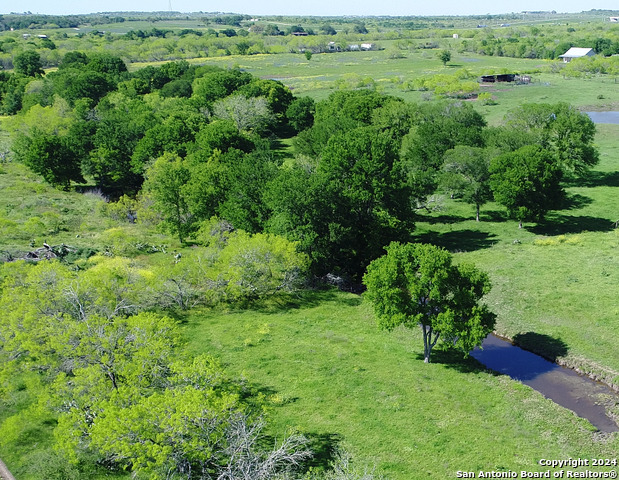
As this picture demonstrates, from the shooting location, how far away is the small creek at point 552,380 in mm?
32125

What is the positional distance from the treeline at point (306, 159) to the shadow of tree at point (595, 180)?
2.95m

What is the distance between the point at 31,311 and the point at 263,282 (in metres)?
20.0

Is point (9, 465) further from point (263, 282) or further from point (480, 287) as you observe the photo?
point (480, 287)

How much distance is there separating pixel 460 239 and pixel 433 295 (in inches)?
1112

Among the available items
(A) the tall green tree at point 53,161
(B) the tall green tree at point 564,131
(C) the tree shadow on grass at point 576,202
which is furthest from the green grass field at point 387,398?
(A) the tall green tree at point 53,161

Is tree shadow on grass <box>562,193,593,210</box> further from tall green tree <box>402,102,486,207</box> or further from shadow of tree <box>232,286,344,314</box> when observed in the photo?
shadow of tree <box>232,286,344,314</box>

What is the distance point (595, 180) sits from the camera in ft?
258

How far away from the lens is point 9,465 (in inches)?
1048

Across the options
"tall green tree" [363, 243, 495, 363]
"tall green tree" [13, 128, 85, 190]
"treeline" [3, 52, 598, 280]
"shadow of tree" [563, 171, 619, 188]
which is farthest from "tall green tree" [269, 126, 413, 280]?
"tall green tree" [13, 128, 85, 190]

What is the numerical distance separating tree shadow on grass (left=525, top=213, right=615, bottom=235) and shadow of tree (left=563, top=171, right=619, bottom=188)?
14.7 meters

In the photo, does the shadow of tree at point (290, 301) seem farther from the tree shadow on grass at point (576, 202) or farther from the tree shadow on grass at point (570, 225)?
the tree shadow on grass at point (576, 202)

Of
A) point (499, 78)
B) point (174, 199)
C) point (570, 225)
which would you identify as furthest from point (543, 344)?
point (499, 78)

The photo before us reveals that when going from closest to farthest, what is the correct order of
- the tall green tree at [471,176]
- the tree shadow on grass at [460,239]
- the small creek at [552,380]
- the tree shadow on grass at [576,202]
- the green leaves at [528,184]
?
the small creek at [552,380] → the tree shadow on grass at [460,239] → the green leaves at [528,184] → the tall green tree at [471,176] → the tree shadow on grass at [576,202]

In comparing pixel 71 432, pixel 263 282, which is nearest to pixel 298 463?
pixel 71 432
